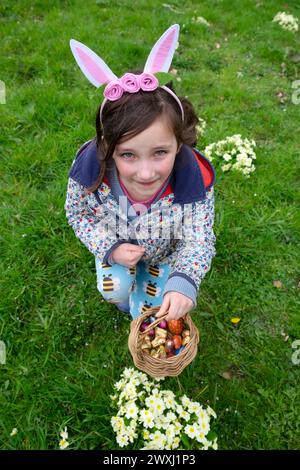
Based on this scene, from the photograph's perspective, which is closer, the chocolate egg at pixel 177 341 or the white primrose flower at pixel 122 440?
the white primrose flower at pixel 122 440

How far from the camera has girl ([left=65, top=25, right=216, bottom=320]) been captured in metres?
1.83

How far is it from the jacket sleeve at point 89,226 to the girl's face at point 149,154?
1.48 ft

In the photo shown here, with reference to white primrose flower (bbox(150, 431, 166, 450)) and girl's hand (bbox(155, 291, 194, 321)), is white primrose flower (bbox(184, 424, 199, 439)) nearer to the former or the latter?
white primrose flower (bbox(150, 431, 166, 450))

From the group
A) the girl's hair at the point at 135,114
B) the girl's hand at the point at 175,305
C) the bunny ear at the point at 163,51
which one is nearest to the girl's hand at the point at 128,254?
the girl's hand at the point at 175,305

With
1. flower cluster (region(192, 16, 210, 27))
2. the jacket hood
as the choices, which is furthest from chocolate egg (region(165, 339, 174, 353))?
flower cluster (region(192, 16, 210, 27))

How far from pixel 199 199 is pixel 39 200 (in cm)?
185

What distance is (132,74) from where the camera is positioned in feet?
5.98

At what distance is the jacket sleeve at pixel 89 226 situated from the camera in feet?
7.82

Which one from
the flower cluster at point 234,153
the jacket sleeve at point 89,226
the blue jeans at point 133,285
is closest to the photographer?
the jacket sleeve at point 89,226

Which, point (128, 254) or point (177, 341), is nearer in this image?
point (177, 341)

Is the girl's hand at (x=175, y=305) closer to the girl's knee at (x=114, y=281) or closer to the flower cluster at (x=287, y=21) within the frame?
the girl's knee at (x=114, y=281)

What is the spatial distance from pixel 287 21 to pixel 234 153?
154 inches

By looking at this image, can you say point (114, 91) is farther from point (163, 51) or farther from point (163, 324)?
point (163, 324)

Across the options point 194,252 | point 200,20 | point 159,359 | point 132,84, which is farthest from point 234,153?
point 200,20
